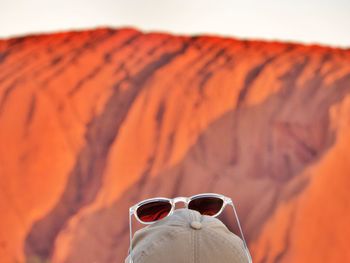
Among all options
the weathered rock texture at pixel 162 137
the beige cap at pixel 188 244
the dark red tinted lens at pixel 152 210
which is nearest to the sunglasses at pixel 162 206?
the dark red tinted lens at pixel 152 210

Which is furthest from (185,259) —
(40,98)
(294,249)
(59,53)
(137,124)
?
(59,53)

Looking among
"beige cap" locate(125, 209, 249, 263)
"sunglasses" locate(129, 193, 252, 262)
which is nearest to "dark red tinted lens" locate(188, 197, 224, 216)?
"sunglasses" locate(129, 193, 252, 262)

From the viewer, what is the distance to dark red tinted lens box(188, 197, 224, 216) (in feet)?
3.05

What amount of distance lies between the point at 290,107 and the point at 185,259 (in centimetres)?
398

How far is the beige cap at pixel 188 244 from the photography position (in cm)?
63

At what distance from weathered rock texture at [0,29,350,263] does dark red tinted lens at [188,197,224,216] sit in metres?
2.32

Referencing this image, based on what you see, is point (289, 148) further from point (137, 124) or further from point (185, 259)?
point (185, 259)

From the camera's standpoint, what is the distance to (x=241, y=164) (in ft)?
13.7

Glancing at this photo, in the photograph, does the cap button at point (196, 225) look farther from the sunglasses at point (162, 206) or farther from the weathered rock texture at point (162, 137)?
the weathered rock texture at point (162, 137)

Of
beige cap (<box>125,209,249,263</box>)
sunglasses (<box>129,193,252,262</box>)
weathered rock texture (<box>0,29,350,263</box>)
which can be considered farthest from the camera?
weathered rock texture (<box>0,29,350,263</box>)

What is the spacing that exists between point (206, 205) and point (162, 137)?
3.70m

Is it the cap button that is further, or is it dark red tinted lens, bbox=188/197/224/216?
dark red tinted lens, bbox=188/197/224/216

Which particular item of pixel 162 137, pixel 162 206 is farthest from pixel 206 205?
pixel 162 137

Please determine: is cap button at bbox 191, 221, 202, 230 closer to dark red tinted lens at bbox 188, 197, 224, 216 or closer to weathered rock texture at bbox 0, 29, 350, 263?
dark red tinted lens at bbox 188, 197, 224, 216
